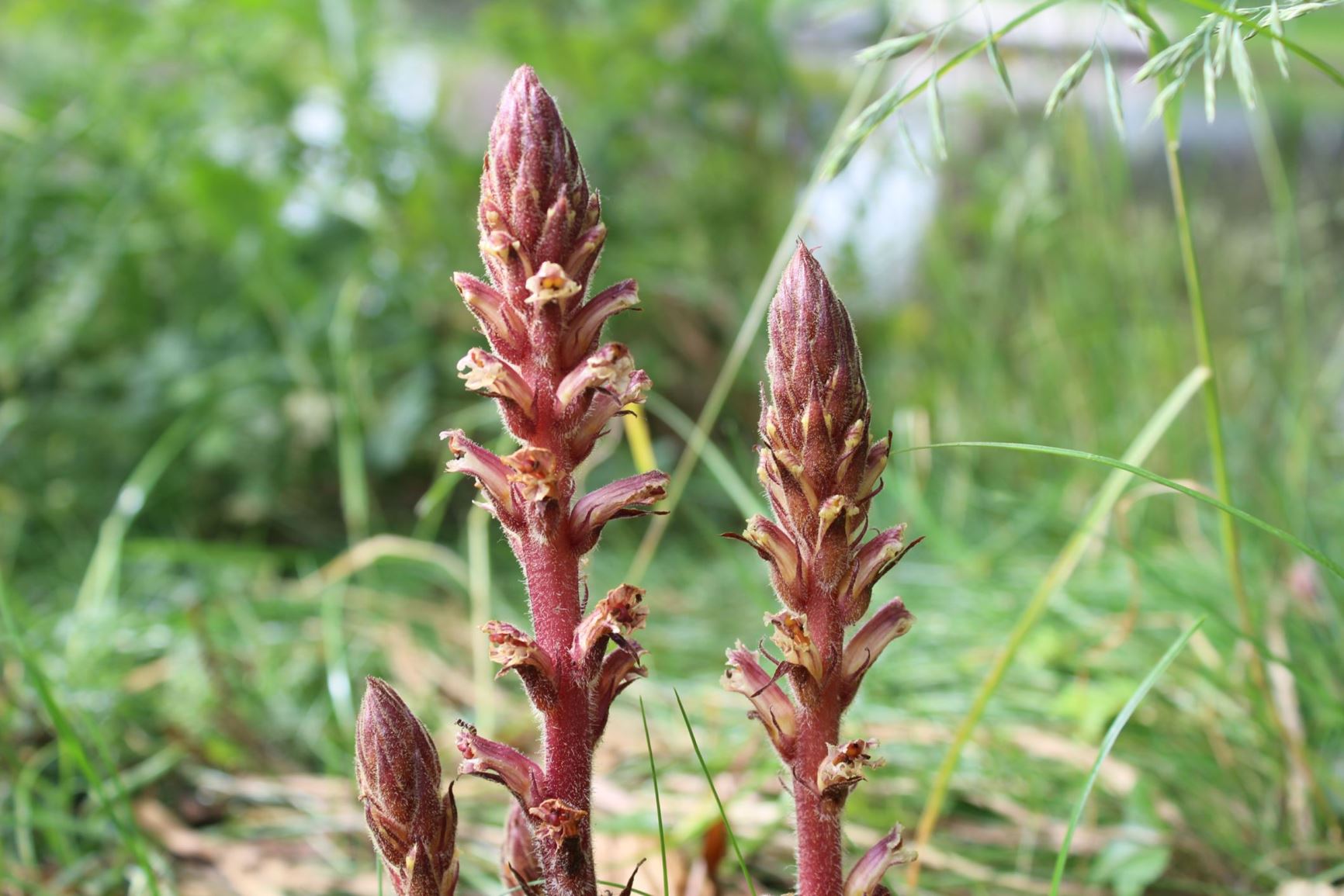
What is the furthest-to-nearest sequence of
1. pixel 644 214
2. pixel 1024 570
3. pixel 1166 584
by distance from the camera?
pixel 644 214, pixel 1024 570, pixel 1166 584

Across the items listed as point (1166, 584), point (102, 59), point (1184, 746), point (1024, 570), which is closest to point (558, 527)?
point (1166, 584)

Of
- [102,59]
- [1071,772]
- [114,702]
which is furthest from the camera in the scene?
[102,59]

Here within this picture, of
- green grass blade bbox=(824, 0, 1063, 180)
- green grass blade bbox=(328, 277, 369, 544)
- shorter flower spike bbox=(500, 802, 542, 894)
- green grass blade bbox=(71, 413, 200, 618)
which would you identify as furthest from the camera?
green grass blade bbox=(328, 277, 369, 544)

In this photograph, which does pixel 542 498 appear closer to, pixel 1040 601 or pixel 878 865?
pixel 878 865

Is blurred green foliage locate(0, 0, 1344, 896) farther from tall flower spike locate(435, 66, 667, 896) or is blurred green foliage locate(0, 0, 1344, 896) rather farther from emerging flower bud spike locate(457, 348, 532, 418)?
emerging flower bud spike locate(457, 348, 532, 418)

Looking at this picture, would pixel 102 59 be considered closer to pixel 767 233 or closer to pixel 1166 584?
pixel 767 233

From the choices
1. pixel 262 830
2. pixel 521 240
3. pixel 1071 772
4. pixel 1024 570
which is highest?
pixel 1024 570

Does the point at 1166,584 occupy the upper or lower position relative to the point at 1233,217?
lower

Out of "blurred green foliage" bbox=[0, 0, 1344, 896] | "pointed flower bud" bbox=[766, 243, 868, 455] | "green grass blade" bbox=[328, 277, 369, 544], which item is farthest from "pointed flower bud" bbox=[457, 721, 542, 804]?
"green grass blade" bbox=[328, 277, 369, 544]
